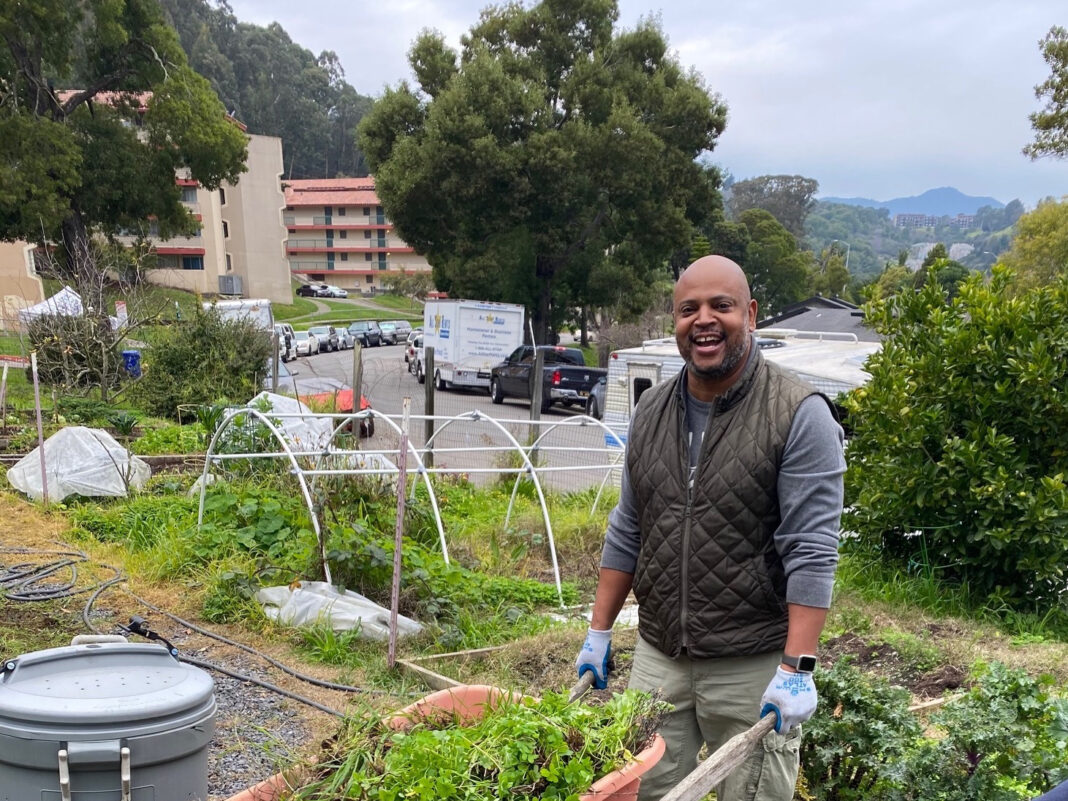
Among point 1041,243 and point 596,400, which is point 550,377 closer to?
point 596,400

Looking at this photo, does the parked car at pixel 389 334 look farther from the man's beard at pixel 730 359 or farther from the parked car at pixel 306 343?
the man's beard at pixel 730 359

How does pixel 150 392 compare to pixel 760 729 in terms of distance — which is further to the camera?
pixel 150 392

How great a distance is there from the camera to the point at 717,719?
8.37 ft

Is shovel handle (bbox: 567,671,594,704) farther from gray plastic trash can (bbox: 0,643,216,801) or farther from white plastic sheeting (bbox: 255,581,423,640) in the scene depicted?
white plastic sheeting (bbox: 255,581,423,640)

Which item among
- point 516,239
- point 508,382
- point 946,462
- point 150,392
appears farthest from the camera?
point 516,239

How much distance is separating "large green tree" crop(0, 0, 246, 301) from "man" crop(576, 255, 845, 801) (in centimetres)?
2187

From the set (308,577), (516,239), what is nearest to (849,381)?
(308,577)

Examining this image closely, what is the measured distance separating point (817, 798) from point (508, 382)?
17.8 m

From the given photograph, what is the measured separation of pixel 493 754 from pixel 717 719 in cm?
85

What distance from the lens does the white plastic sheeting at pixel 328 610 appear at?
17.4ft

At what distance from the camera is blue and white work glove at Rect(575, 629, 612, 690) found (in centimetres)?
270

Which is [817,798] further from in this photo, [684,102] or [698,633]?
[684,102]

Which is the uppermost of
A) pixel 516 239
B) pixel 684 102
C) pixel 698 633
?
Answer: pixel 684 102

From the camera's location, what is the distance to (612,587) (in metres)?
2.81
